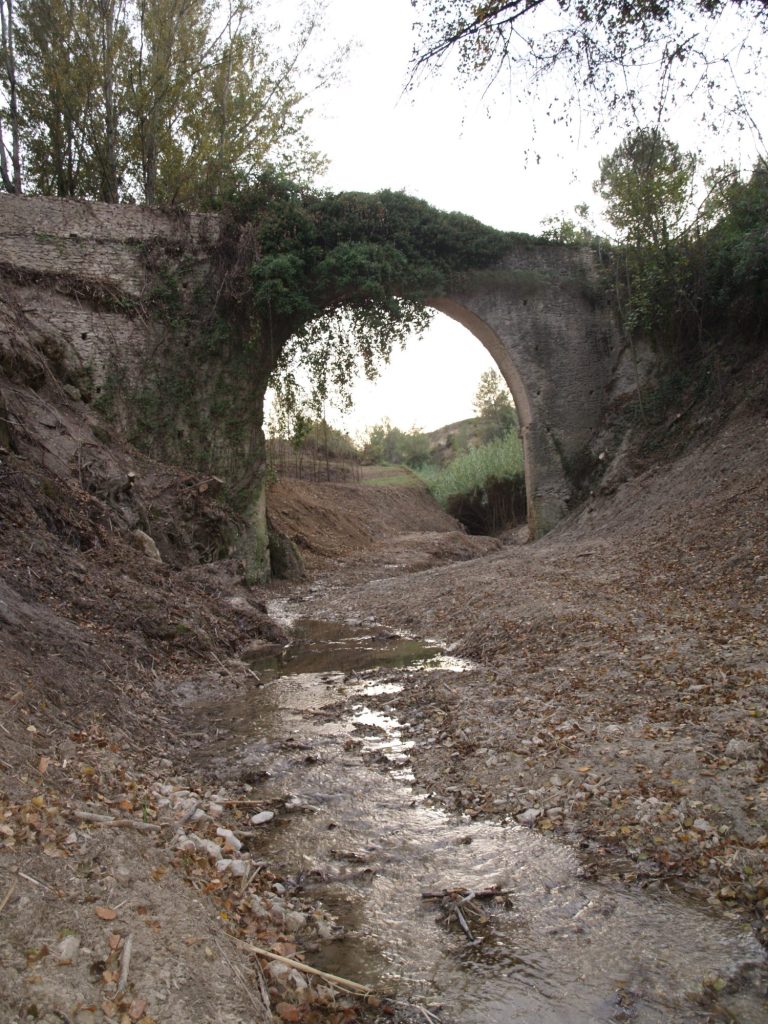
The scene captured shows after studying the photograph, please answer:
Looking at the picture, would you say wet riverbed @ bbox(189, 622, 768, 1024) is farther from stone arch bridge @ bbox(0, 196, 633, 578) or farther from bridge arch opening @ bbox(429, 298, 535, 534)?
bridge arch opening @ bbox(429, 298, 535, 534)

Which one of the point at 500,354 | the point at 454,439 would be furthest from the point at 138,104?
the point at 454,439

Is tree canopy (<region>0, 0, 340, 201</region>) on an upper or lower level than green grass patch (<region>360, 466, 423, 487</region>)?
upper

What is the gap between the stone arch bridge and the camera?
498 inches

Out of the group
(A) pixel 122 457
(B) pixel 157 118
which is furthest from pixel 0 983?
(B) pixel 157 118

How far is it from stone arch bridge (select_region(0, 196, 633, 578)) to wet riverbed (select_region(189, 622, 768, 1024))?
885 centimetres

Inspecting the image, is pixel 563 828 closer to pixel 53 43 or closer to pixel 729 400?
pixel 729 400

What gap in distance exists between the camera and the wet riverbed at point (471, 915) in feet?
7.30

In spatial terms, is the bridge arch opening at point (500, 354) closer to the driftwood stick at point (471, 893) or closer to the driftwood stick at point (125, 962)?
the driftwood stick at point (471, 893)

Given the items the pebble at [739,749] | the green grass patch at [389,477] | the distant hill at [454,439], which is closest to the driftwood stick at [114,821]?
the pebble at [739,749]

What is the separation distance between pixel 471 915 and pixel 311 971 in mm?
657

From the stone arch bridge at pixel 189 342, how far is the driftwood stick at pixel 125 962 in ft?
32.4

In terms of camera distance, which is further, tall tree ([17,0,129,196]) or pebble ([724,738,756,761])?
tall tree ([17,0,129,196])

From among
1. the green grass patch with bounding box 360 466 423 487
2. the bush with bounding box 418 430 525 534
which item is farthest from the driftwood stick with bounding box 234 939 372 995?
the green grass patch with bounding box 360 466 423 487

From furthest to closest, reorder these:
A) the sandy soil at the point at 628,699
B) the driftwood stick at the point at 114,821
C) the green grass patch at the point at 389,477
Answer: the green grass patch at the point at 389,477
the sandy soil at the point at 628,699
the driftwood stick at the point at 114,821
